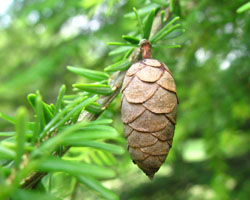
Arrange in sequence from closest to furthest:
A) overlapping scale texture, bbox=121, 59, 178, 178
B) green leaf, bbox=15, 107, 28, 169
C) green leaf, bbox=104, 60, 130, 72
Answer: green leaf, bbox=15, 107, 28, 169 → overlapping scale texture, bbox=121, 59, 178, 178 → green leaf, bbox=104, 60, 130, 72

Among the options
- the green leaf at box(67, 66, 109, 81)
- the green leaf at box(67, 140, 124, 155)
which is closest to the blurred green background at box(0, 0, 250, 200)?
the green leaf at box(67, 66, 109, 81)

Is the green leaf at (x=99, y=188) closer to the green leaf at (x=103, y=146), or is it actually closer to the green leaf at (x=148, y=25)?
the green leaf at (x=103, y=146)

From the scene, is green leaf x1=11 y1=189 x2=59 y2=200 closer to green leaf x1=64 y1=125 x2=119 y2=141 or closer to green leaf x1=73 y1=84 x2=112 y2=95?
green leaf x1=64 y1=125 x2=119 y2=141

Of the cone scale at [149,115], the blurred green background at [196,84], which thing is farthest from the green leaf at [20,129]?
the blurred green background at [196,84]

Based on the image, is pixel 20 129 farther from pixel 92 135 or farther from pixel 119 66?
pixel 119 66

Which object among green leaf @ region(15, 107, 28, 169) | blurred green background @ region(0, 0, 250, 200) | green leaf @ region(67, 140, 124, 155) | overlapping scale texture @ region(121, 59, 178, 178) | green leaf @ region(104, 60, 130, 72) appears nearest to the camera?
green leaf @ region(15, 107, 28, 169)

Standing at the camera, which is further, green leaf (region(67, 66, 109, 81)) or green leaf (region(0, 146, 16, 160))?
green leaf (region(67, 66, 109, 81))

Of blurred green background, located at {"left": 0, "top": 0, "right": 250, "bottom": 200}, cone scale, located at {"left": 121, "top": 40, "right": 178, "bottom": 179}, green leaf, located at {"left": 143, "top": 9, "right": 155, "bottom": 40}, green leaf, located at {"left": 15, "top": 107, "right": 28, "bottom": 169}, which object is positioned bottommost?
blurred green background, located at {"left": 0, "top": 0, "right": 250, "bottom": 200}
